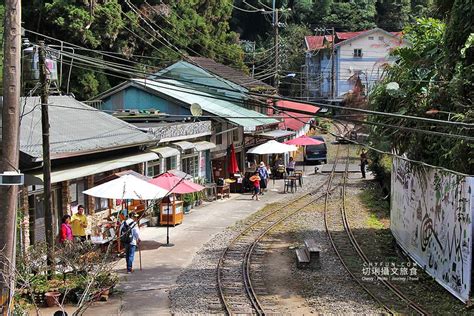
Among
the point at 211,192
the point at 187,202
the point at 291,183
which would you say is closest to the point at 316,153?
the point at 291,183

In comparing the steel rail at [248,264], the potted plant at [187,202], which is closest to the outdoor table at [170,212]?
the potted plant at [187,202]

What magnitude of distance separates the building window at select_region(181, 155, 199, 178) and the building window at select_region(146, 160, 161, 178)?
2.66m

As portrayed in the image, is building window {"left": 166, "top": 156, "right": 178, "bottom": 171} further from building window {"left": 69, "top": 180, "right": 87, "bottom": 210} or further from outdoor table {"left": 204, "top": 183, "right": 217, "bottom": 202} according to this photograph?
building window {"left": 69, "top": 180, "right": 87, "bottom": 210}

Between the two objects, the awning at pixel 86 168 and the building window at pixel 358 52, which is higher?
the building window at pixel 358 52

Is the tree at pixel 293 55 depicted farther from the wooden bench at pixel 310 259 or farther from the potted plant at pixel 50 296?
the potted plant at pixel 50 296

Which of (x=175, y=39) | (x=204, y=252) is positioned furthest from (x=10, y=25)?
(x=175, y=39)

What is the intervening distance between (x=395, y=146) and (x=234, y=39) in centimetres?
4022

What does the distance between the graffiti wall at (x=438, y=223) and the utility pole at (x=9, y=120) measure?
8.53 meters

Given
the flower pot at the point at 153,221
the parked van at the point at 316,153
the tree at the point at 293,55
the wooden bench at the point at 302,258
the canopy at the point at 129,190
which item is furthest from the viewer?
the tree at the point at 293,55

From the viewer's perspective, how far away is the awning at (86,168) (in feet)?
50.0

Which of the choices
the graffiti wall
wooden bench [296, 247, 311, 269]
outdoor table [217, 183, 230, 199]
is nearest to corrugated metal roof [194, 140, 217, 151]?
outdoor table [217, 183, 230, 199]

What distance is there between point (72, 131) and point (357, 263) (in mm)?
9075

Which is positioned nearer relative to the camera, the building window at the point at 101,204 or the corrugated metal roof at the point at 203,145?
the building window at the point at 101,204

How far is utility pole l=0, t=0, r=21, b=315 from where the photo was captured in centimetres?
864
